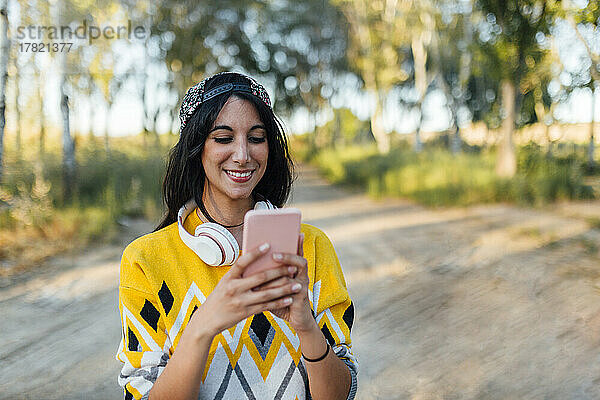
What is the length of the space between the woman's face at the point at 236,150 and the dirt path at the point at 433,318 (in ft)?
8.33

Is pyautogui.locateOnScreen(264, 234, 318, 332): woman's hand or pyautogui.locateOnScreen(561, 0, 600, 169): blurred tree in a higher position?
pyautogui.locateOnScreen(561, 0, 600, 169): blurred tree

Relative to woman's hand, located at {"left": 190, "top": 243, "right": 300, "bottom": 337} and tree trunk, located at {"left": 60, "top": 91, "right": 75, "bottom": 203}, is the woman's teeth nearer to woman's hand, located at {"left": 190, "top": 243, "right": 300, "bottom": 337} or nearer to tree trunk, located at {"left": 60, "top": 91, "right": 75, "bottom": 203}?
woman's hand, located at {"left": 190, "top": 243, "right": 300, "bottom": 337}

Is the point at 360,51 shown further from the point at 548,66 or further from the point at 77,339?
the point at 77,339

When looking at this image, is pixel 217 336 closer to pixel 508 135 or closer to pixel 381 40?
pixel 508 135

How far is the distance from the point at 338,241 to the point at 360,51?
23369 mm

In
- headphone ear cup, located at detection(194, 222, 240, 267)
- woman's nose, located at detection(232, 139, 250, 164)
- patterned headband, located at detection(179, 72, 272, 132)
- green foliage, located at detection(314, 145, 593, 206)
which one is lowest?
green foliage, located at detection(314, 145, 593, 206)

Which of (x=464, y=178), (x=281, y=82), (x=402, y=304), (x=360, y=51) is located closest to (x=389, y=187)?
(x=464, y=178)

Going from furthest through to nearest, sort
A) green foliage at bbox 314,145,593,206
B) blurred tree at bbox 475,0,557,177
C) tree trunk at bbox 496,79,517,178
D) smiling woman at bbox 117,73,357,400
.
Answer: tree trunk at bbox 496,79,517,178
blurred tree at bbox 475,0,557,177
green foliage at bbox 314,145,593,206
smiling woman at bbox 117,73,357,400

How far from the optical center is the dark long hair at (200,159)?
5.82 ft

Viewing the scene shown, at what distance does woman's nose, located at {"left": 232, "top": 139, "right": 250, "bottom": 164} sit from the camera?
1.76m

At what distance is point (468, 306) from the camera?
5672 millimetres

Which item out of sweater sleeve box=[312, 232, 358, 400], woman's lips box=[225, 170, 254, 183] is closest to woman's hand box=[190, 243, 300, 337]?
sweater sleeve box=[312, 232, 358, 400]

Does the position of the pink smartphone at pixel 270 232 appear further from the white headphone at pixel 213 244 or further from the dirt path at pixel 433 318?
the dirt path at pixel 433 318

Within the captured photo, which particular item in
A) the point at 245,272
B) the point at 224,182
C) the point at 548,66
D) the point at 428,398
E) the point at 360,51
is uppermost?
the point at 360,51
